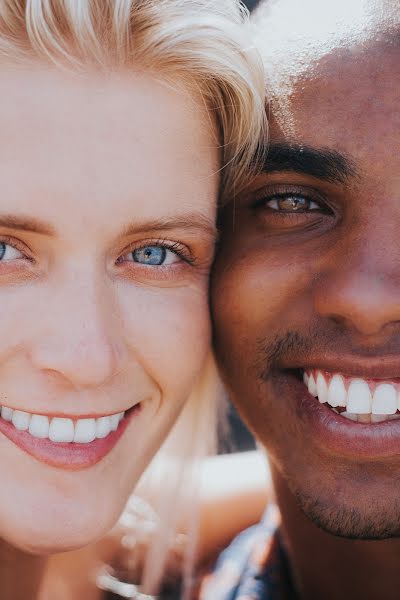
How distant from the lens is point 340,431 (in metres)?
2.52

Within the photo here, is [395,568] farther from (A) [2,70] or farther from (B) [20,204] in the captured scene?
(A) [2,70]

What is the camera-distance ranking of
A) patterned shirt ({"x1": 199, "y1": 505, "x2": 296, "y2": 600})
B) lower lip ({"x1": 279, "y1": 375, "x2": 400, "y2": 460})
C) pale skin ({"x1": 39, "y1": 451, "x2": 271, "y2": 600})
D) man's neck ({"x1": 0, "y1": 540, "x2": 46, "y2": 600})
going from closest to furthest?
lower lip ({"x1": 279, "y1": 375, "x2": 400, "y2": 460}), man's neck ({"x1": 0, "y1": 540, "x2": 46, "y2": 600}), patterned shirt ({"x1": 199, "y1": 505, "x2": 296, "y2": 600}), pale skin ({"x1": 39, "y1": 451, "x2": 271, "y2": 600})

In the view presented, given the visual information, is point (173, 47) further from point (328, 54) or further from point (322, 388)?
point (322, 388)

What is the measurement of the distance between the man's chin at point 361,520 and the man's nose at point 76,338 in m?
0.81

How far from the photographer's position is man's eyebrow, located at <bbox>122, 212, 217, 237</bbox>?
220 cm

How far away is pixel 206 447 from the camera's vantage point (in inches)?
136

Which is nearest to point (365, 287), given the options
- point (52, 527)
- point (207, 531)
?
point (52, 527)

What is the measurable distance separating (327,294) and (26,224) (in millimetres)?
828

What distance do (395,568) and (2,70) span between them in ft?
6.55

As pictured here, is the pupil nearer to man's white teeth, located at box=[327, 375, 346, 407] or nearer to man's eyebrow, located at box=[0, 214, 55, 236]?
man's white teeth, located at box=[327, 375, 346, 407]

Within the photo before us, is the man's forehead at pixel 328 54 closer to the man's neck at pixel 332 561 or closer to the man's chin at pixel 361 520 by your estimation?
the man's chin at pixel 361 520

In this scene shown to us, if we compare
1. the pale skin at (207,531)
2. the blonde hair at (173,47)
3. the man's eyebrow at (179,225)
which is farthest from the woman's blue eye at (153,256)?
the pale skin at (207,531)

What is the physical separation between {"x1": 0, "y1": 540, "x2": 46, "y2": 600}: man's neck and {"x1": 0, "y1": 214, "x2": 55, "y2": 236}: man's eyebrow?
3.29 ft

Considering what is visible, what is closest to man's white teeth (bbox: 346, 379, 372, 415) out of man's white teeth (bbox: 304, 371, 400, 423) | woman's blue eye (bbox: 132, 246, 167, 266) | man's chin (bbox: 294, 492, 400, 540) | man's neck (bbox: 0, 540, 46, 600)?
man's white teeth (bbox: 304, 371, 400, 423)
